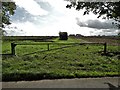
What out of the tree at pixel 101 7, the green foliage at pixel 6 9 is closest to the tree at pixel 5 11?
the green foliage at pixel 6 9

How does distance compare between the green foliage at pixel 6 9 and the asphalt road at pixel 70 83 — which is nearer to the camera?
the asphalt road at pixel 70 83

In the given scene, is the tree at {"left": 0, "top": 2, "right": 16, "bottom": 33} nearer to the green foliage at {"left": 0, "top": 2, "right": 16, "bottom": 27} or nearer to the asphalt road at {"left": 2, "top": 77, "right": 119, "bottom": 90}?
the green foliage at {"left": 0, "top": 2, "right": 16, "bottom": 27}

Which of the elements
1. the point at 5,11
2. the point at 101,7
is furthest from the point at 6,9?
the point at 101,7

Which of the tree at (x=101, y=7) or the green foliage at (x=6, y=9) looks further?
the green foliage at (x=6, y=9)

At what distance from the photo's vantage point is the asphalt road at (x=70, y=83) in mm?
7453

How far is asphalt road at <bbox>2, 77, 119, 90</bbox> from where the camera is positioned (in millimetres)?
7453

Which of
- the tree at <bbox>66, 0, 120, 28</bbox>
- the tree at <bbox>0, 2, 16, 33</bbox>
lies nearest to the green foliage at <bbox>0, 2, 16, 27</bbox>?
the tree at <bbox>0, 2, 16, 33</bbox>

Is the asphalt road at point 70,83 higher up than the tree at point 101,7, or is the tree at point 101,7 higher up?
the tree at point 101,7

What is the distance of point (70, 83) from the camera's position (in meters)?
7.81

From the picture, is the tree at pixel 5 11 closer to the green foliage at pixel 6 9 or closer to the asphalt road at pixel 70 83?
the green foliage at pixel 6 9

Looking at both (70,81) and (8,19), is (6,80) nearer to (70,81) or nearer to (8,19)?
(70,81)

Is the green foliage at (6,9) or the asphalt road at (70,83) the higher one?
the green foliage at (6,9)

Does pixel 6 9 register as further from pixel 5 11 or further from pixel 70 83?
pixel 70 83

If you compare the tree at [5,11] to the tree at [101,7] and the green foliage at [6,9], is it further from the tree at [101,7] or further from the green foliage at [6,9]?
the tree at [101,7]
